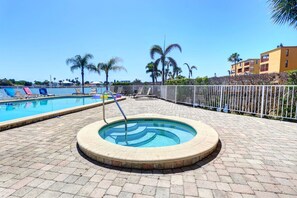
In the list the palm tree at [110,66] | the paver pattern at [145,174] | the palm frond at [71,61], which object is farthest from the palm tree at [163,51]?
the paver pattern at [145,174]

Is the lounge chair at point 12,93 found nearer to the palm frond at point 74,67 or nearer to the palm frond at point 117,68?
the palm frond at point 74,67

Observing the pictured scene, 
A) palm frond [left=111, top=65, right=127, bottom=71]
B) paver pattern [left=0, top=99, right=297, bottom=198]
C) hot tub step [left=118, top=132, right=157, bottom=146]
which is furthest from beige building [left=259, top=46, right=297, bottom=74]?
paver pattern [left=0, top=99, right=297, bottom=198]

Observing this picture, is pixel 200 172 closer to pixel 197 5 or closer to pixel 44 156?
pixel 44 156

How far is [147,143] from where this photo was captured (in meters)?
3.83

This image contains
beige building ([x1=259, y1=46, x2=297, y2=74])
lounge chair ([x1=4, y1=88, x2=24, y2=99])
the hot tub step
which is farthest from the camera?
beige building ([x1=259, y1=46, x2=297, y2=74])

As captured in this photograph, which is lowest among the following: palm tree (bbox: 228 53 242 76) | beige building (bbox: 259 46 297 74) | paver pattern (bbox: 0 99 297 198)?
paver pattern (bbox: 0 99 297 198)

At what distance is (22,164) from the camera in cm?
230

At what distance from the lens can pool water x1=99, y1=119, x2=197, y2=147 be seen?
12.8ft

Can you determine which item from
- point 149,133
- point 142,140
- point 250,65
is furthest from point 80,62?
point 250,65

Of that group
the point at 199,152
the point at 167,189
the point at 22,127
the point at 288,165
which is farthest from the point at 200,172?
the point at 22,127

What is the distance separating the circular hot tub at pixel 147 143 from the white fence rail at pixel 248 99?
11.1ft

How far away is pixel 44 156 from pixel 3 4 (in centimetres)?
935

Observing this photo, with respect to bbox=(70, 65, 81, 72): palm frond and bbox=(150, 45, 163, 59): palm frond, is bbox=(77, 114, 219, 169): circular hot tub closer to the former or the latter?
bbox=(150, 45, 163, 59): palm frond

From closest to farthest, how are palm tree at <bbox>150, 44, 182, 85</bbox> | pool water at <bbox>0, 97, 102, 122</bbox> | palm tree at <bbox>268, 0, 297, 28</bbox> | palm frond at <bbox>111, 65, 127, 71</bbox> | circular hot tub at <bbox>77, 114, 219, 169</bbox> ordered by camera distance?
circular hot tub at <bbox>77, 114, 219, 169</bbox>
palm tree at <bbox>268, 0, 297, 28</bbox>
pool water at <bbox>0, 97, 102, 122</bbox>
palm tree at <bbox>150, 44, 182, 85</bbox>
palm frond at <bbox>111, 65, 127, 71</bbox>
